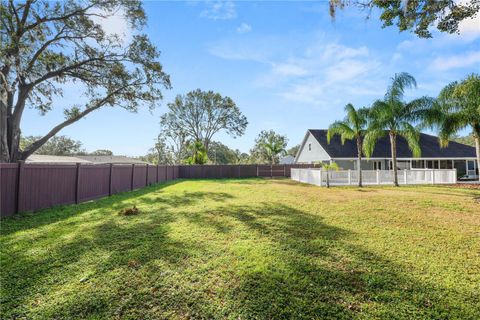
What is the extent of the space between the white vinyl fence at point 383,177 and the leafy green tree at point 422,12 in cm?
918

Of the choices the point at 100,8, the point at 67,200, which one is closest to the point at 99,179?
the point at 67,200

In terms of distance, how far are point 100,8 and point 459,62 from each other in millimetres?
17186

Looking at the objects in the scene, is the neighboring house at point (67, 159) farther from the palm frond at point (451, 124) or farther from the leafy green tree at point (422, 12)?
the palm frond at point (451, 124)

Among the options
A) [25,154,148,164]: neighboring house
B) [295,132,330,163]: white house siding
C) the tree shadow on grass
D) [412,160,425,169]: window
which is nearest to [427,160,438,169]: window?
[412,160,425,169]: window

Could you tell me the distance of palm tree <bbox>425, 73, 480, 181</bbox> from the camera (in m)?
10.1

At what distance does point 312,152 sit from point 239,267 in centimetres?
2363

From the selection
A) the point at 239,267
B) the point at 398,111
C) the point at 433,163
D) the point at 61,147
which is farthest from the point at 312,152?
the point at 61,147

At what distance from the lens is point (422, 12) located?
7.11 metres

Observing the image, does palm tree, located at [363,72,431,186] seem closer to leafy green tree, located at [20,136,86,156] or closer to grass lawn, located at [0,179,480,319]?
grass lawn, located at [0,179,480,319]

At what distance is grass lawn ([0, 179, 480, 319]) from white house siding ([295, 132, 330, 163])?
16.5 metres

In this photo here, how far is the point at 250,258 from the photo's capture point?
377 centimetres

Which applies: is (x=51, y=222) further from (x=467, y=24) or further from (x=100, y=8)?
(x=467, y=24)

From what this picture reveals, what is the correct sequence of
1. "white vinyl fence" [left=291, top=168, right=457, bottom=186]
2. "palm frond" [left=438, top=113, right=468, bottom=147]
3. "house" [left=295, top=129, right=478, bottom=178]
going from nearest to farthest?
"palm frond" [left=438, top=113, right=468, bottom=147] → "white vinyl fence" [left=291, top=168, right=457, bottom=186] → "house" [left=295, top=129, right=478, bottom=178]

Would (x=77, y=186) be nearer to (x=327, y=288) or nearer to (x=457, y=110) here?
(x=327, y=288)
